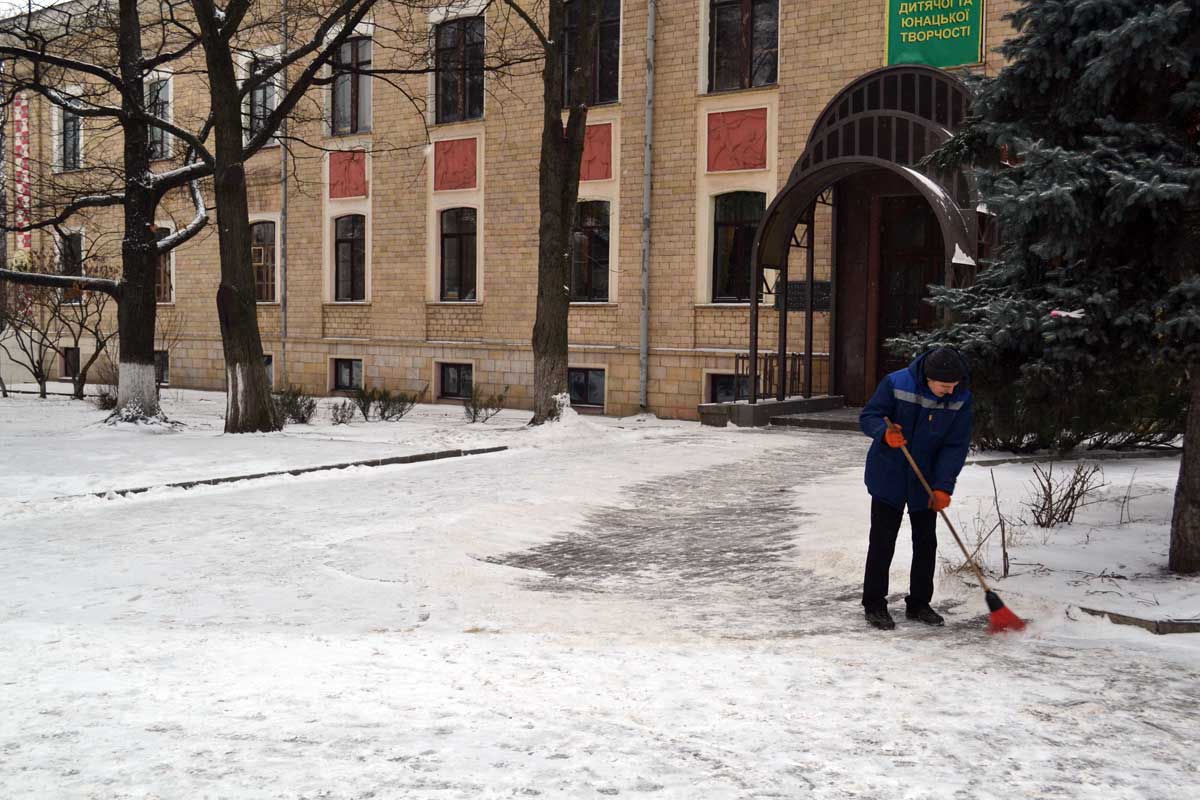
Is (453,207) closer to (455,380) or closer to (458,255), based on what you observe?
(458,255)

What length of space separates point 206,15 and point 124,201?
3282 millimetres

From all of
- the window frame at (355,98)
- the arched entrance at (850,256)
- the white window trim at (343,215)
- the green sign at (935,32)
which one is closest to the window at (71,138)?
the window frame at (355,98)

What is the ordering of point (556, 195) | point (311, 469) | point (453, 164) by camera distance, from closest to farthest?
point (311, 469) < point (556, 195) < point (453, 164)

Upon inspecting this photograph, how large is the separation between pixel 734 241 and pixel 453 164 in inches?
264

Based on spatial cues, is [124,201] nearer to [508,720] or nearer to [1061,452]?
[1061,452]

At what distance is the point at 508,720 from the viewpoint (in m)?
4.62

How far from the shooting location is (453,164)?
76.1ft

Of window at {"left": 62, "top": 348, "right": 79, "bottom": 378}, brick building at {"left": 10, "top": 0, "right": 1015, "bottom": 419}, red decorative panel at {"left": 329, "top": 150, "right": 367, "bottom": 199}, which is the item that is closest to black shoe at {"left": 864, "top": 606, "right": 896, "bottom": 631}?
brick building at {"left": 10, "top": 0, "right": 1015, "bottom": 419}

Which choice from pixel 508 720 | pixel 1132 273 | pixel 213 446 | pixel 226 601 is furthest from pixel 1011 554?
pixel 213 446

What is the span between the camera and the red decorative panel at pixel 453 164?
2294 centimetres

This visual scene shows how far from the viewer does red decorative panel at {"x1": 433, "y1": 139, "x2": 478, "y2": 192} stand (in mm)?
22938

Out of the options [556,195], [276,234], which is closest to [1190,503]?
[556,195]

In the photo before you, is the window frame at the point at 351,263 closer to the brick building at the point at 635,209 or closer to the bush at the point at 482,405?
the brick building at the point at 635,209

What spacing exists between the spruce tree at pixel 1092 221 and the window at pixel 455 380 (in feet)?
55.7
